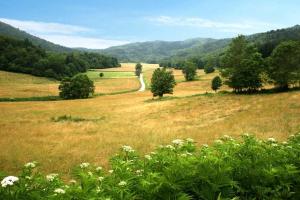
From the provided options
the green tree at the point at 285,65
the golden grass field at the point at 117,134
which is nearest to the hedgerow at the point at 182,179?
the golden grass field at the point at 117,134

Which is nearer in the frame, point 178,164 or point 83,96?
point 178,164

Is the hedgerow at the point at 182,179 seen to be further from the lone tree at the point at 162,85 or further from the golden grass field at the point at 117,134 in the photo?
the lone tree at the point at 162,85

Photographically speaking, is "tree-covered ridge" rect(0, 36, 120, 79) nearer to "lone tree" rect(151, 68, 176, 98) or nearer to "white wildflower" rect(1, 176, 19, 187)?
"lone tree" rect(151, 68, 176, 98)

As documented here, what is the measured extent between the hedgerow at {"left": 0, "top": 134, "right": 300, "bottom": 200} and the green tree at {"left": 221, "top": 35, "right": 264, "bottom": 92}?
217 ft

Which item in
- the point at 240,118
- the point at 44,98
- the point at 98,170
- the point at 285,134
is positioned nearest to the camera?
the point at 98,170

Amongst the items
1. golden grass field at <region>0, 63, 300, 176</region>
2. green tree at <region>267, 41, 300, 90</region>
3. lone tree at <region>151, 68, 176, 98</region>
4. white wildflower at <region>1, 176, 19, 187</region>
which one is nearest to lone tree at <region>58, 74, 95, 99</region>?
lone tree at <region>151, 68, 176, 98</region>

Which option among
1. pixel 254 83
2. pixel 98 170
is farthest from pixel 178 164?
pixel 254 83

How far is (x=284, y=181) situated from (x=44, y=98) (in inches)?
4181

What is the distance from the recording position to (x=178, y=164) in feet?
22.2

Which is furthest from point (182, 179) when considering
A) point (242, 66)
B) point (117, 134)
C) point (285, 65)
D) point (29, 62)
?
point (29, 62)

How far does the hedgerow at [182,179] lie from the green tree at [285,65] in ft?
209

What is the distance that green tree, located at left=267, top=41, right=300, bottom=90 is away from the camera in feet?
223

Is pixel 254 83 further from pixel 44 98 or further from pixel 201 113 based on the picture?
pixel 44 98

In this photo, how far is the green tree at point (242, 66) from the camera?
7225 cm
